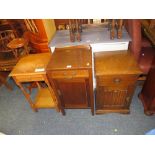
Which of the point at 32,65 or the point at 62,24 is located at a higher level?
the point at 62,24

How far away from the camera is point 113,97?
1379mm

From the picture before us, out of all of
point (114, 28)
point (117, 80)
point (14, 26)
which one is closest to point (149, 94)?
point (117, 80)

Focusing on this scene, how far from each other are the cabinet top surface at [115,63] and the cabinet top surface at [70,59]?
116mm

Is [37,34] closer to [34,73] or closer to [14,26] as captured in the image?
[34,73]

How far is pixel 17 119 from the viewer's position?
1672 mm

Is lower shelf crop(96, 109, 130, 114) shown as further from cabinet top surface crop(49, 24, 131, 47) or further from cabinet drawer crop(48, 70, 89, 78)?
cabinet top surface crop(49, 24, 131, 47)

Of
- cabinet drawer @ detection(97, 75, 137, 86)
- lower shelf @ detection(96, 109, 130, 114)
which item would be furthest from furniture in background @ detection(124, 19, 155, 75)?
lower shelf @ detection(96, 109, 130, 114)

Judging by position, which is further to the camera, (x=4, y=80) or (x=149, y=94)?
(x=4, y=80)

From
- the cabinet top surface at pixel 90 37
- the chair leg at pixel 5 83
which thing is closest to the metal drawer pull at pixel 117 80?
the cabinet top surface at pixel 90 37

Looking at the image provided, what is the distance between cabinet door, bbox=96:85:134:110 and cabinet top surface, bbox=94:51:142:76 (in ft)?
0.61

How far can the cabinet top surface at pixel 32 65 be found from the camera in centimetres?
127

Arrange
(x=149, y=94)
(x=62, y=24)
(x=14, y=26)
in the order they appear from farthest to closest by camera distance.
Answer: (x=14, y=26) → (x=62, y=24) → (x=149, y=94)

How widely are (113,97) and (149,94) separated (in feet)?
1.42

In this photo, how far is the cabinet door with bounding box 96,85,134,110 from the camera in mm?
1282
